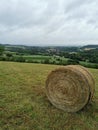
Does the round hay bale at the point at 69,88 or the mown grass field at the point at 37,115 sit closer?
the mown grass field at the point at 37,115

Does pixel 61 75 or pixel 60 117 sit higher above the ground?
pixel 61 75

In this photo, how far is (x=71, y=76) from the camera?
4656 mm

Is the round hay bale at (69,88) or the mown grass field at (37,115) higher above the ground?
the round hay bale at (69,88)

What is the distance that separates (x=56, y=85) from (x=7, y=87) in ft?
6.11

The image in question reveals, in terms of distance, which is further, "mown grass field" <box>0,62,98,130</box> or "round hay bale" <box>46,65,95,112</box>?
"round hay bale" <box>46,65,95,112</box>

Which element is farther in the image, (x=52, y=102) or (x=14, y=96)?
(x=14, y=96)

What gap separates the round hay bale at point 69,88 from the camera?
440 cm

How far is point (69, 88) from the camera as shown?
466 cm

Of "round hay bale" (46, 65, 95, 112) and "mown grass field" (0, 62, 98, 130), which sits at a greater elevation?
"round hay bale" (46, 65, 95, 112)

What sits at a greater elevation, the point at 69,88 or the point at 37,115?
the point at 69,88

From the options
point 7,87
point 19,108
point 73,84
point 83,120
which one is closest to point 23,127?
point 19,108

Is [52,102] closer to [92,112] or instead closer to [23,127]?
[92,112]

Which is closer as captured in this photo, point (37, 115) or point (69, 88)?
point (37, 115)

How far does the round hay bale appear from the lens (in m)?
4.40
